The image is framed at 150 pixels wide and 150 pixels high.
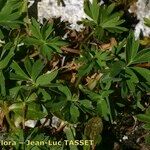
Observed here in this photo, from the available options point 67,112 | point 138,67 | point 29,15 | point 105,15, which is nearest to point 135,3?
point 105,15

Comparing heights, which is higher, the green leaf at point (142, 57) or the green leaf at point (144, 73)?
the green leaf at point (142, 57)

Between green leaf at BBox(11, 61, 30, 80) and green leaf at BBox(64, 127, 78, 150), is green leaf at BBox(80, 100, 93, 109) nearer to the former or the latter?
green leaf at BBox(64, 127, 78, 150)

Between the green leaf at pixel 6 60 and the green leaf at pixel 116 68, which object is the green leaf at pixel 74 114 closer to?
the green leaf at pixel 116 68

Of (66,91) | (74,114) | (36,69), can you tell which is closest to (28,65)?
(36,69)

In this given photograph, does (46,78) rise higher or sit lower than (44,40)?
lower

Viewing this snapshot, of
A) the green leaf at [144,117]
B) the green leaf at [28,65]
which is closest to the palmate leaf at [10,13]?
the green leaf at [28,65]

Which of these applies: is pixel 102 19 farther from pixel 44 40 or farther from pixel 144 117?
pixel 144 117

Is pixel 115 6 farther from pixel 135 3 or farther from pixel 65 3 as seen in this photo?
pixel 65 3

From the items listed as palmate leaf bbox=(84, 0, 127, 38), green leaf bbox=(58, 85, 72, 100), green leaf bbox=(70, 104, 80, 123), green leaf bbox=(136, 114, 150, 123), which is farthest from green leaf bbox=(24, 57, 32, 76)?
green leaf bbox=(136, 114, 150, 123)
